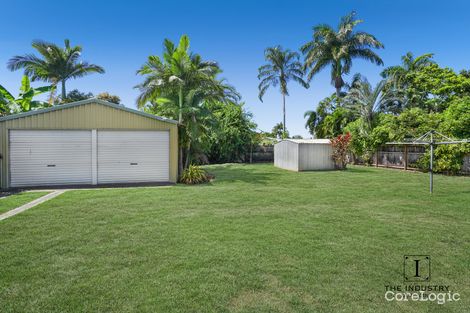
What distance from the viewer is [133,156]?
11789mm

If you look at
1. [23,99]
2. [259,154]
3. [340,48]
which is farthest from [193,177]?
[340,48]

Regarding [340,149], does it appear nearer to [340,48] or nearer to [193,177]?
[193,177]

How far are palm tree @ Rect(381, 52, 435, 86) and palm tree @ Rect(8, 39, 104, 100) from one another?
26749 millimetres

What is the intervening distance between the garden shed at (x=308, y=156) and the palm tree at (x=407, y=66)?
13.4m

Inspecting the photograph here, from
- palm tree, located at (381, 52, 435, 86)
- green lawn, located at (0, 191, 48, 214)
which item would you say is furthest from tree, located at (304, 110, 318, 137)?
green lawn, located at (0, 191, 48, 214)

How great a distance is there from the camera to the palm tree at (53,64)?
797 inches

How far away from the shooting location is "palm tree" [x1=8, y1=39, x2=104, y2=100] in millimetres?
20250

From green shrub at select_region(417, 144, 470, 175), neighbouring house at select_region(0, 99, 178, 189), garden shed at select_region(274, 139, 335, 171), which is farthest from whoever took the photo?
garden shed at select_region(274, 139, 335, 171)

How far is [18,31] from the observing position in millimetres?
15562

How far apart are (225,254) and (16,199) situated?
24.4ft

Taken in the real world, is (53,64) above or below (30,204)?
above

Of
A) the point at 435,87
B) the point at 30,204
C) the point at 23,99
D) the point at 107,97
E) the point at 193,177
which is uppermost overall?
the point at 107,97

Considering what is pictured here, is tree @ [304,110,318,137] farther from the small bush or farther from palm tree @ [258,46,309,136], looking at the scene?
the small bush

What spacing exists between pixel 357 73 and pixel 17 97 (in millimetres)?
29734
